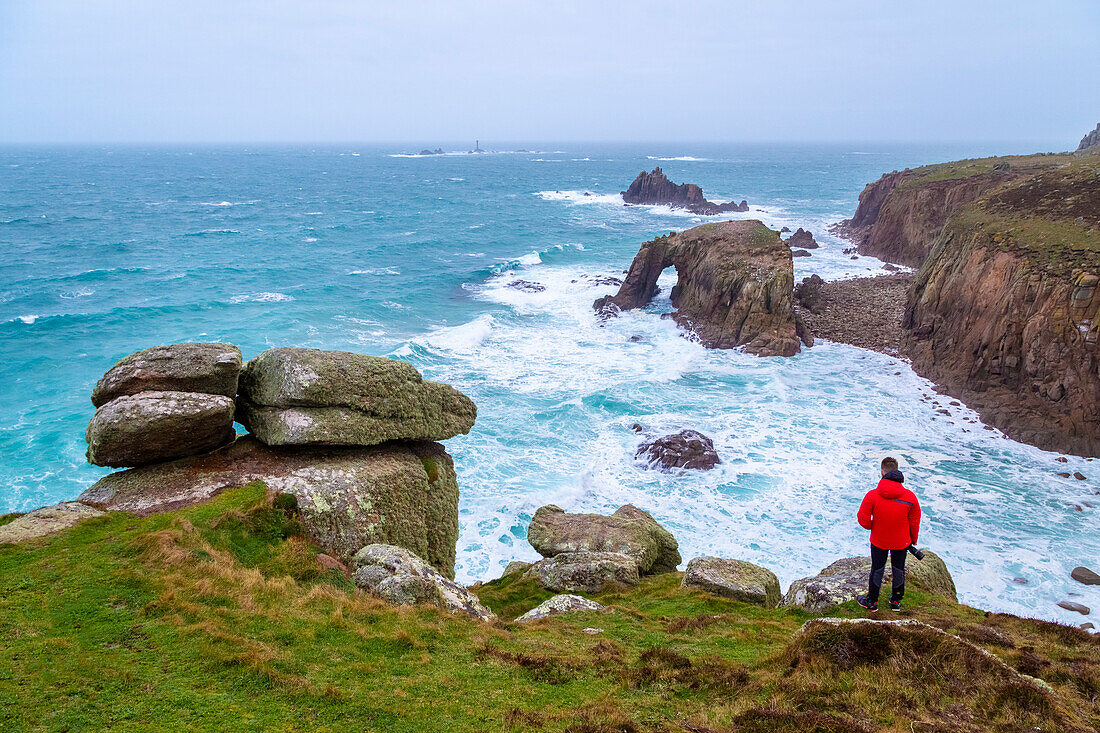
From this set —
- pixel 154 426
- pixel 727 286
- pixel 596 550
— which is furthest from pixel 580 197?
pixel 154 426

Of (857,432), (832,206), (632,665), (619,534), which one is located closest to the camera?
(632,665)

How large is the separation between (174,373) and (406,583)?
9710 millimetres

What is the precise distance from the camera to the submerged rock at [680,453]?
110 ft

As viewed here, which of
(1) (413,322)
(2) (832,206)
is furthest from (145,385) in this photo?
(2) (832,206)

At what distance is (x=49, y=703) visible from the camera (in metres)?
8.55

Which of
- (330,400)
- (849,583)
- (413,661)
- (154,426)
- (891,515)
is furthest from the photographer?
(330,400)

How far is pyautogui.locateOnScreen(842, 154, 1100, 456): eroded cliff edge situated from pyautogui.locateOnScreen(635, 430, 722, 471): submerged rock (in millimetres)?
18805

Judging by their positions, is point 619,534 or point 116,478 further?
point 619,534

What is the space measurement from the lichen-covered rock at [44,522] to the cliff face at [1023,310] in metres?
45.0

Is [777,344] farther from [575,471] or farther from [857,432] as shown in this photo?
[575,471]

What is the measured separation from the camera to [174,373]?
1744 centimetres

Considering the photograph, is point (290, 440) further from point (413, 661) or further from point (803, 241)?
point (803, 241)

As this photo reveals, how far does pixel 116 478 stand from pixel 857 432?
124 ft

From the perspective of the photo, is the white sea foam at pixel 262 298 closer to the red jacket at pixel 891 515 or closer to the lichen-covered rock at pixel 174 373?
the lichen-covered rock at pixel 174 373
